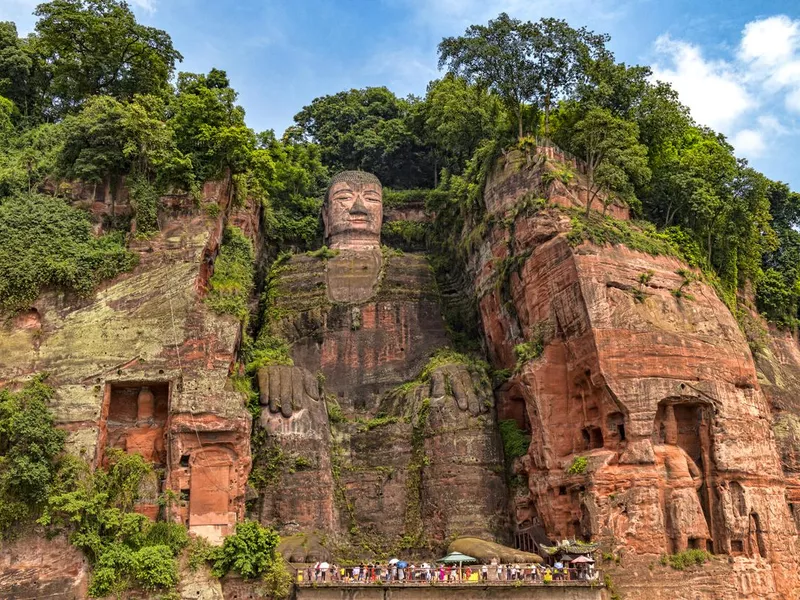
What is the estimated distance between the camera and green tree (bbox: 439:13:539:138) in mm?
40406

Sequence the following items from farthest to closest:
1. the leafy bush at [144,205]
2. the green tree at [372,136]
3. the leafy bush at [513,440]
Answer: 1. the green tree at [372,136]
2. the leafy bush at [513,440]
3. the leafy bush at [144,205]

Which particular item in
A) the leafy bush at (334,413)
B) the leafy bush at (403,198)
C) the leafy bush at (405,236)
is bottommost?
the leafy bush at (334,413)

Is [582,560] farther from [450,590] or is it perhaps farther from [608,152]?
[608,152]

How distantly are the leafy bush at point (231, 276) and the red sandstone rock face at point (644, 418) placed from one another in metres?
11.1

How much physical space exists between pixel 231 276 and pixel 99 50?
12.7m

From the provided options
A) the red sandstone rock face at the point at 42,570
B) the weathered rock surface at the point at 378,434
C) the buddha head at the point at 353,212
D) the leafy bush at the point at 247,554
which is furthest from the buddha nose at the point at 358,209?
the red sandstone rock face at the point at 42,570

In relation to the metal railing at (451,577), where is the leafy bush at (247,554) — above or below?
above

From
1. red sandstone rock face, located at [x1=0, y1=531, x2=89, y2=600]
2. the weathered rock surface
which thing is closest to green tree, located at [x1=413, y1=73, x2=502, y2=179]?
the weathered rock surface

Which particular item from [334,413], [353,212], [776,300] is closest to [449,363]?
[334,413]

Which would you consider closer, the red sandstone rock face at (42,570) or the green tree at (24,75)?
the red sandstone rock face at (42,570)

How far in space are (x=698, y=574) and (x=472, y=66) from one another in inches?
965

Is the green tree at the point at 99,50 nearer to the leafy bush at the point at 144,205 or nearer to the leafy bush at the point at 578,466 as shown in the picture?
the leafy bush at the point at 144,205

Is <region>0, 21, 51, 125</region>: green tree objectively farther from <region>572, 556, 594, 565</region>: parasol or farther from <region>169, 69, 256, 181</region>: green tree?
<region>572, 556, 594, 565</region>: parasol

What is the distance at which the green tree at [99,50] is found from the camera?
37656 millimetres
